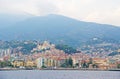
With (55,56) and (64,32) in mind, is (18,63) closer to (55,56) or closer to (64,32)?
(55,56)

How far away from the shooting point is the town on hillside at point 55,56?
102 m

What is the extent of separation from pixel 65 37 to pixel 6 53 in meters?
40.6

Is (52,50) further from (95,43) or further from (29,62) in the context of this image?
(95,43)

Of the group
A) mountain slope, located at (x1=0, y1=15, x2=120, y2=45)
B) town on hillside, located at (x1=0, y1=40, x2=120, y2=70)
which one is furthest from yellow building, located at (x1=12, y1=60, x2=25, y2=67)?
mountain slope, located at (x1=0, y1=15, x2=120, y2=45)

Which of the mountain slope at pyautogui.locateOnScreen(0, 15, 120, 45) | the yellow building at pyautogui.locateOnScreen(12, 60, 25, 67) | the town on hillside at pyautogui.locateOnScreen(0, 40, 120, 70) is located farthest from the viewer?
the mountain slope at pyautogui.locateOnScreen(0, 15, 120, 45)

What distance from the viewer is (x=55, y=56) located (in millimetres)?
111188

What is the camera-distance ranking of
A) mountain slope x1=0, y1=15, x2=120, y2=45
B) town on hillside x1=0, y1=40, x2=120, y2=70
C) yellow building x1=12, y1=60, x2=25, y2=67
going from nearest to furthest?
town on hillside x1=0, y1=40, x2=120, y2=70 → yellow building x1=12, y1=60, x2=25, y2=67 → mountain slope x1=0, y1=15, x2=120, y2=45

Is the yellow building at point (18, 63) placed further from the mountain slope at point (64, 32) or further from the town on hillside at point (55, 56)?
the mountain slope at point (64, 32)

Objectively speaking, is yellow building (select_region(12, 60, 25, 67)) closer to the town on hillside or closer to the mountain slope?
the town on hillside

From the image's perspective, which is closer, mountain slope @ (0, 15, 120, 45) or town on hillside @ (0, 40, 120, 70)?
town on hillside @ (0, 40, 120, 70)

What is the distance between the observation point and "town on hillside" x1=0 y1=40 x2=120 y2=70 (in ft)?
335

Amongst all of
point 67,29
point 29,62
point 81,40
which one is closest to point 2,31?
point 67,29

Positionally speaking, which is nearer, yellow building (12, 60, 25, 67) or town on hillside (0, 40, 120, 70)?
town on hillside (0, 40, 120, 70)

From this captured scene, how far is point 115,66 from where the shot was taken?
10356cm
